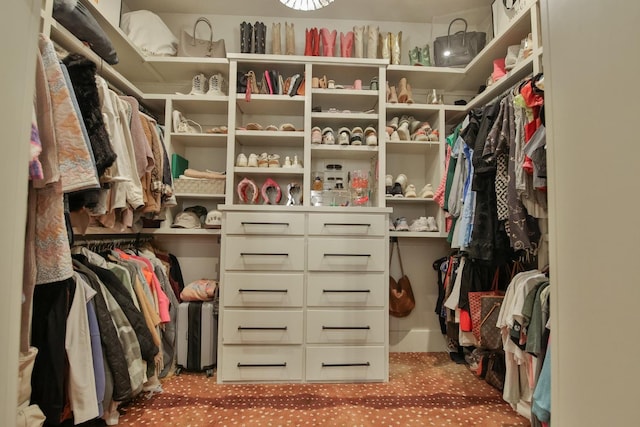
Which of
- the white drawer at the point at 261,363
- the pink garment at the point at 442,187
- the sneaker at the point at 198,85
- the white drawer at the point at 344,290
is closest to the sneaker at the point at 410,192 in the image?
the pink garment at the point at 442,187

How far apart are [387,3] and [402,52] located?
38 cm

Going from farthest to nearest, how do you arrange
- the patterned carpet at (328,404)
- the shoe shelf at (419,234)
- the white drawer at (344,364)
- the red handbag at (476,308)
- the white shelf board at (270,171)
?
the shoe shelf at (419,234)
the white shelf board at (270,171)
the white drawer at (344,364)
the red handbag at (476,308)
the patterned carpet at (328,404)

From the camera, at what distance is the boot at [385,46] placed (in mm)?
2392

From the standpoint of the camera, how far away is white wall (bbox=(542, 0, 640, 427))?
49 cm

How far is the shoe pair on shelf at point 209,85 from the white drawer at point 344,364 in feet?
6.20

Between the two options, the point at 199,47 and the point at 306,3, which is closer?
the point at 306,3

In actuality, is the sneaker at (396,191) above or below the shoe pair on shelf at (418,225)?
above

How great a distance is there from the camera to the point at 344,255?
198 cm

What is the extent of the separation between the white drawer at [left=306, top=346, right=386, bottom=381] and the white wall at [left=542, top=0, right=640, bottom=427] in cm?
136

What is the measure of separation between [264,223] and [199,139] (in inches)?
37.1

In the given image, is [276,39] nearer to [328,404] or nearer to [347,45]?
[347,45]

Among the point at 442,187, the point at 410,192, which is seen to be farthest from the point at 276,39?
→ the point at 442,187

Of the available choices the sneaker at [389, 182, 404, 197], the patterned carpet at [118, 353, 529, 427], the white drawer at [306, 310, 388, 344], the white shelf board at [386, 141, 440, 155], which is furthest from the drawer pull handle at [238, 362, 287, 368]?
the white shelf board at [386, 141, 440, 155]

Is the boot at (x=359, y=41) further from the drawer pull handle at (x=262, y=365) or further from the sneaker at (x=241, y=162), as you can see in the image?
the drawer pull handle at (x=262, y=365)
